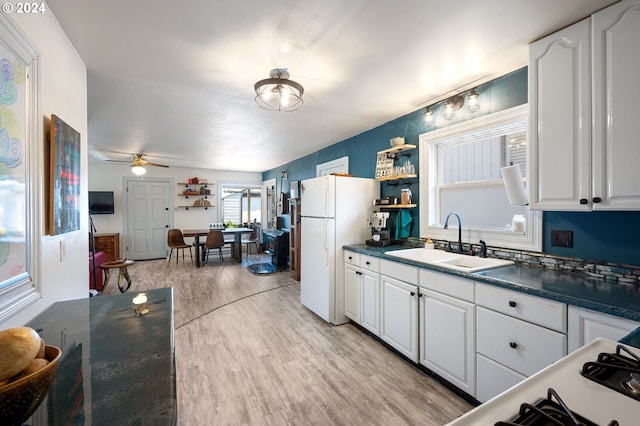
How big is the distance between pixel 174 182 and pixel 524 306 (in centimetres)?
768

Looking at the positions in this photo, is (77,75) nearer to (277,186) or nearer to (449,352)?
(449,352)

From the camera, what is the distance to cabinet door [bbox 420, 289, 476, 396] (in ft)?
6.08

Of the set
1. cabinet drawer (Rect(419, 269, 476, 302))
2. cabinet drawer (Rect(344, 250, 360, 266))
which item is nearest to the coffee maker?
cabinet drawer (Rect(344, 250, 360, 266))

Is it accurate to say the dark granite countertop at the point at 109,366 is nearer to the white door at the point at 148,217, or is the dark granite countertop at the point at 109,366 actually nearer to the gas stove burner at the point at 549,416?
the gas stove burner at the point at 549,416

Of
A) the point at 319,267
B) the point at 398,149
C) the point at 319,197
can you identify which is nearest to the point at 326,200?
the point at 319,197

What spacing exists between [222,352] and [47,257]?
165 centimetres

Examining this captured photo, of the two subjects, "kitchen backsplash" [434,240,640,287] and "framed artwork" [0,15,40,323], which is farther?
"kitchen backsplash" [434,240,640,287]

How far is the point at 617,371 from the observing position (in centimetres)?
73

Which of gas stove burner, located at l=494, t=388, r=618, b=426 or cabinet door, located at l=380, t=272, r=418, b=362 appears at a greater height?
gas stove burner, located at l=494, t=388, r=618, b=426

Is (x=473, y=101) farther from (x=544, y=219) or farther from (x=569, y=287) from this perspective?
(x=569, y=287)

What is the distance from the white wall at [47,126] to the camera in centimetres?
129

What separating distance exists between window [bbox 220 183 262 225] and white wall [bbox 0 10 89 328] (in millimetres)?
5902

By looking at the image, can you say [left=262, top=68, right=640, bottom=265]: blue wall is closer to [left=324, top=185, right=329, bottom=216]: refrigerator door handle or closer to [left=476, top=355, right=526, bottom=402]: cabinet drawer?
[left=324, top=185, right=329, bottom=216]: refrigerator door handle

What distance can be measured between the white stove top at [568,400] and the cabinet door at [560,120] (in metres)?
1.24
